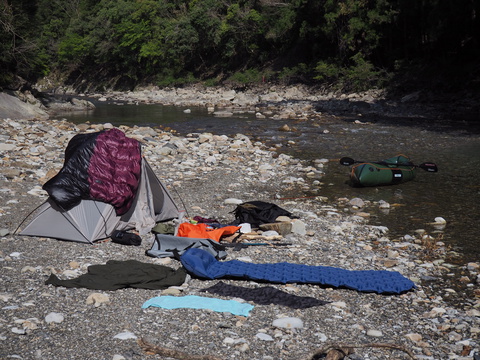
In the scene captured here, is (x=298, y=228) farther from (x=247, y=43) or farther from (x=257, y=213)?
(x=247, y=43)

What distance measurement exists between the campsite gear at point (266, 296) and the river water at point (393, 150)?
99.4 inches

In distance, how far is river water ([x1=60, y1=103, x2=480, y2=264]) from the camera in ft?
26.2

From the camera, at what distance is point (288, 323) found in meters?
4.19

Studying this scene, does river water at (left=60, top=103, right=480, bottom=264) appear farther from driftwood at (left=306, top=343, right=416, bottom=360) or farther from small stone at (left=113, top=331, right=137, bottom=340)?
small stone at (left=113, top=331, right=137, bottom=340)

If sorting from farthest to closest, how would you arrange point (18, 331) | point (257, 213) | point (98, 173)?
point (257, 213) < point (98, 173) < point (18, 331)

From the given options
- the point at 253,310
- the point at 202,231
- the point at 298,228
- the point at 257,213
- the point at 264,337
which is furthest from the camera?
the point at 257,213

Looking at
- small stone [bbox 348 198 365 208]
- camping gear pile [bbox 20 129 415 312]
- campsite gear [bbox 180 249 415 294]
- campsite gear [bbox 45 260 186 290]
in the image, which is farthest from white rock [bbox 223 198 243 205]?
campsite gear [bbox 45 260 186 290]

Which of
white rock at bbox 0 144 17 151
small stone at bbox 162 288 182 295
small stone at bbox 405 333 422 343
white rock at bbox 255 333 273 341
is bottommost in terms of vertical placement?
white rock at bbox 0 144 17 151

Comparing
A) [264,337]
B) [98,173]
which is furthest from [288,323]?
[98,173]

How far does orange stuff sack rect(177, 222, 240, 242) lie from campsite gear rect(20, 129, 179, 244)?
0.58 meters

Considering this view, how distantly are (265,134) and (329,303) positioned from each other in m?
13.1

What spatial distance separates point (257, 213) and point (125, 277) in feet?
8.89

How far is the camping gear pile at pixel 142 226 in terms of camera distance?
5.12m

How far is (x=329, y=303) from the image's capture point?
4.71 meters
